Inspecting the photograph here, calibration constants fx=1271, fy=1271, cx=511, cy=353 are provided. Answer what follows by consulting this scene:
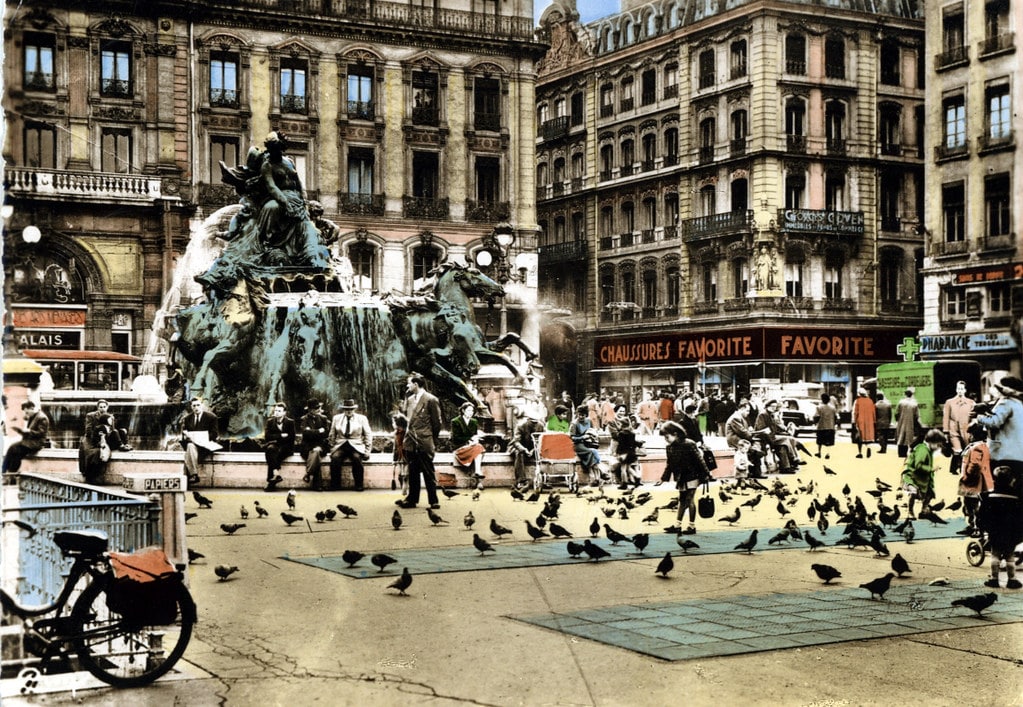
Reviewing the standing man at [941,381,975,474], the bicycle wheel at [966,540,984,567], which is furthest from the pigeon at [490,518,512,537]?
the standing man at [941,381,975,474]

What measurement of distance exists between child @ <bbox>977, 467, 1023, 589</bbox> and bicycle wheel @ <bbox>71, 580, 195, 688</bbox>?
6.22 m

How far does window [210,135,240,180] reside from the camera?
903 cm

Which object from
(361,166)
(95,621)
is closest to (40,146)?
(95,621)

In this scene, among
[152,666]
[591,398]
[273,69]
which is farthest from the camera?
[591,398]

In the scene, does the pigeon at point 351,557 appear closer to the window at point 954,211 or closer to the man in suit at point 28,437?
the man in suit at point 28,437

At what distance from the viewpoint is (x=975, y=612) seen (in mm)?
8875

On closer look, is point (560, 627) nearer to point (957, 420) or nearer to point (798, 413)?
point (798, 413)

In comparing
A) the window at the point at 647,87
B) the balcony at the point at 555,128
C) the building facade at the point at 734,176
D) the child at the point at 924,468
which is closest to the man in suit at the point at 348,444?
the building facade at the point at 734,176

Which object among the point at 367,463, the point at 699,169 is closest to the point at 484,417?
the point at 367,463

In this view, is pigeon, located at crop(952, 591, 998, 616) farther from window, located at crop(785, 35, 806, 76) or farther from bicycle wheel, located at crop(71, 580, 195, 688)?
bicycle wheel, located at crop(71, 580, 195, 688)

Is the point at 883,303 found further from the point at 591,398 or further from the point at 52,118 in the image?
the point at 52,118

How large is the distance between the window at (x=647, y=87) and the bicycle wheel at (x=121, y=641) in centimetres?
607

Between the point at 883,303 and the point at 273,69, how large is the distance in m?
5.38

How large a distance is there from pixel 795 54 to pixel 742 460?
327 inches
